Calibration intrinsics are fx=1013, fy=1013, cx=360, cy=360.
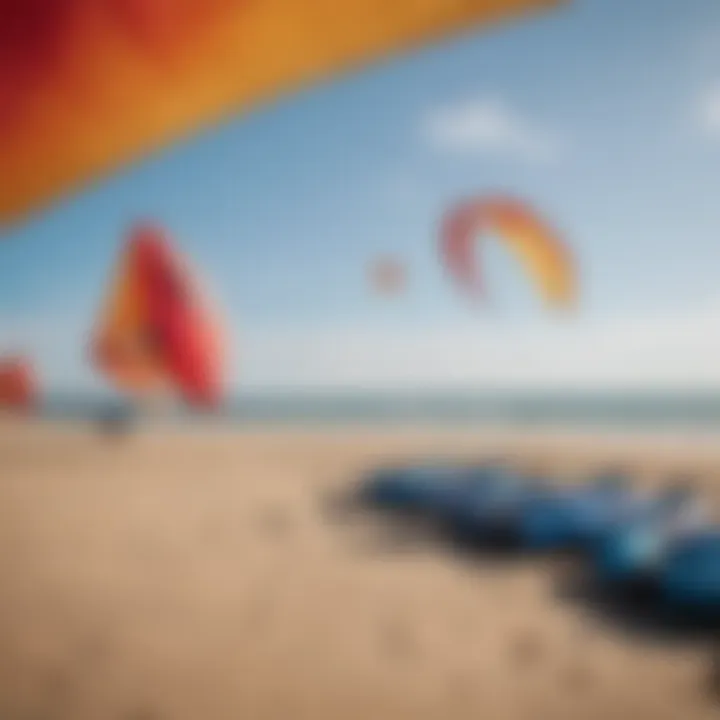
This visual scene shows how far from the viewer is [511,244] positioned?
1.23 metres

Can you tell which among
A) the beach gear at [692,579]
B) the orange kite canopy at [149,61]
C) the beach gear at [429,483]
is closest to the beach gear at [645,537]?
the beach gear at [692,579]

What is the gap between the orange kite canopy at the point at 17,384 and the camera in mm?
1282

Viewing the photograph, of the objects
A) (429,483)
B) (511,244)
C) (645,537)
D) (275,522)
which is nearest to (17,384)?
(275,522)

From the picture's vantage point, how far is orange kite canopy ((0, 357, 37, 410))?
1.28 metres

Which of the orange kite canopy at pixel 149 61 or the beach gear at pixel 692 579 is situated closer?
the beach gear at pixel 692 579

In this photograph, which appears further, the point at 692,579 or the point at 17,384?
the point at 17,384

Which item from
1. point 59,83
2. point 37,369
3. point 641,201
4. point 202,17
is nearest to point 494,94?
point 641,201

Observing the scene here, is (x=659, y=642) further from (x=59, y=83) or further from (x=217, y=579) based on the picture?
(x=59, y=83)

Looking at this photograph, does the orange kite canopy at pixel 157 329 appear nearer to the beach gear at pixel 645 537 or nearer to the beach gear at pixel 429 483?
the beach gear at pixel 429 483

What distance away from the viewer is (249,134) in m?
1.30

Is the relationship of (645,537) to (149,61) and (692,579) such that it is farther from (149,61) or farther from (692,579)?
(149,61)

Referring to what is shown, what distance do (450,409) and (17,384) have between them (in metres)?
0.55

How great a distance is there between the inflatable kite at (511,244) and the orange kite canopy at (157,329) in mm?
317

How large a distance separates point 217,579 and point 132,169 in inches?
20.9
